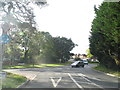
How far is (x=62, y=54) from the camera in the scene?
257 feet

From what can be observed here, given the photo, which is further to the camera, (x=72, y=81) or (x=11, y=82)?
(x=72, y=81)

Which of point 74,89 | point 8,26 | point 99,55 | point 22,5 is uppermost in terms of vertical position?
point 22,5

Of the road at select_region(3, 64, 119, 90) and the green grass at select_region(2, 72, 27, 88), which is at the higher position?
the green grass at select_region(2, 72, 27, 88)

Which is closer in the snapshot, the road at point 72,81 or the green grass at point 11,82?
the green grass at point 11,82

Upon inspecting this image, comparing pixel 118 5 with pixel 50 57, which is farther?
pixel 50 57

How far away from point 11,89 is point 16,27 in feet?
26.6

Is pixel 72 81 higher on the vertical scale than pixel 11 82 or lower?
lower

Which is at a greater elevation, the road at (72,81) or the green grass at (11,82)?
the green grass at (11,82)

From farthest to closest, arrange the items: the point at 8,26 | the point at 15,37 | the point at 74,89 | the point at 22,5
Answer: the point at 15,37 → the point at 22,5 → the point at 8,26 → the point at 74,89

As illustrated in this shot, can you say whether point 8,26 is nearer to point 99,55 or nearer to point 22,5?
point 22,5

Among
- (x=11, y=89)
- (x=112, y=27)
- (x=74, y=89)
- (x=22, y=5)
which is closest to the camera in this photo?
(x=11, y=89)

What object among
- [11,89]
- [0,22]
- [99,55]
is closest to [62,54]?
[99,55]

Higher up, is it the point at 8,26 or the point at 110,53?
the point at 8,26

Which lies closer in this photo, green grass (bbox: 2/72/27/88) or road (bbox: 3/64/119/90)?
green grass (bbox: 2/72/27/88)
